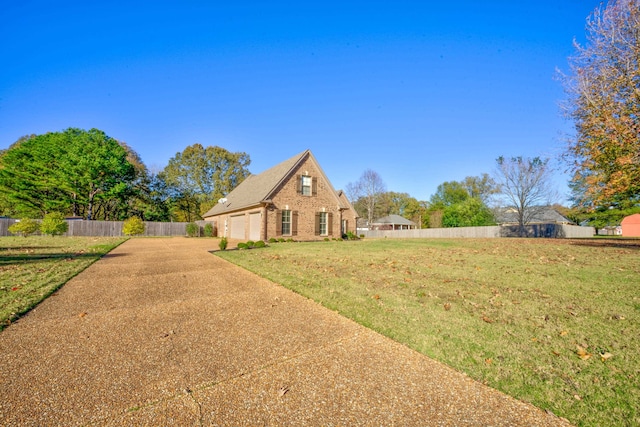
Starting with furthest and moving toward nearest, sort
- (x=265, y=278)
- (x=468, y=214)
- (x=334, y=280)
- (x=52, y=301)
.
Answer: (x=468, y=214) < (x=265, y=278) < (x=334, y=280) < (x=52, y=301)

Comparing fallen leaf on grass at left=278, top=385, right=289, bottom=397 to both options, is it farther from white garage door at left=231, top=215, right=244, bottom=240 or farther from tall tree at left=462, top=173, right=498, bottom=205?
tall tree at left=462, top=173, right=498, bottom=205

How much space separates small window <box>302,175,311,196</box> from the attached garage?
5865 mm

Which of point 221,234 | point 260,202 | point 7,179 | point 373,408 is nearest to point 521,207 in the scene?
point 260,202

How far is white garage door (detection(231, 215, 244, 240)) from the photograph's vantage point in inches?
915

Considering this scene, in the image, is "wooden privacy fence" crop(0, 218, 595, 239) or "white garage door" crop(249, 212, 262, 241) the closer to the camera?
"white garage door" crop(249, 212, 262, 241)

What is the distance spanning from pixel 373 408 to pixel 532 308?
372cm

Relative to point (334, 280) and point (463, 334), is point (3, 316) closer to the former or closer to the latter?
point (334, 280)

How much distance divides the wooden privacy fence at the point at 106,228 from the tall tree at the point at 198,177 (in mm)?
8713

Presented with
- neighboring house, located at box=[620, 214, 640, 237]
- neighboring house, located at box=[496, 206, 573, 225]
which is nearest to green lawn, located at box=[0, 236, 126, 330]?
neighboring house, located at box=[496, 206, 573, 225]

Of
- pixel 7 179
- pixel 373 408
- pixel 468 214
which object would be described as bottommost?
pixel 373 408

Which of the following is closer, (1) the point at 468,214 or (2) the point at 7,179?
(2) the point at 7,179

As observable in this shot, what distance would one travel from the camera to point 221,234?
95.6 feet

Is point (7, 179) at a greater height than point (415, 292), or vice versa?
point (7, 179)

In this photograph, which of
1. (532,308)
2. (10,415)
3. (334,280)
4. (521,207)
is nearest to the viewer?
(10,415)
